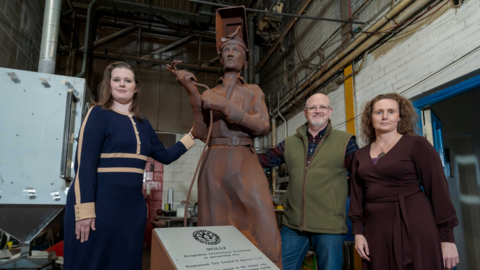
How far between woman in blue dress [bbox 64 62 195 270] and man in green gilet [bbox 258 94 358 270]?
87 centimetres

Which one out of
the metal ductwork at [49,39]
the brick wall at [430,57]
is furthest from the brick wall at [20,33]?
the brick wall at [430,57]

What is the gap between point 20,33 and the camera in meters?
4.87

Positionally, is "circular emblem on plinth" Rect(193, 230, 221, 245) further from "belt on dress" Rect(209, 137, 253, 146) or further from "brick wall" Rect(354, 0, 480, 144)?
"brick wall" Rect(354, 0, 480, 144)

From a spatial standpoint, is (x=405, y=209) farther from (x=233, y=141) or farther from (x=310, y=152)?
(x=233, y=141)

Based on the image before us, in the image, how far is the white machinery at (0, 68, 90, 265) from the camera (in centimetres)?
279

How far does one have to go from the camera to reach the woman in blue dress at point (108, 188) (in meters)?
1.41

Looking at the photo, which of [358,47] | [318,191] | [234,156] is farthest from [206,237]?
[358,47]

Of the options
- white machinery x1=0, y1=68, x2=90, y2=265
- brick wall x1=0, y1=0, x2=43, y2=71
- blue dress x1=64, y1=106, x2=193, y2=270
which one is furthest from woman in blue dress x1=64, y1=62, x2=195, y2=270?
brick wall x1=0, y1=0, x2=43, y2=71

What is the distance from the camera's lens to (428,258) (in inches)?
60.0

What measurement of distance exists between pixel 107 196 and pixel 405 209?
4.56ft

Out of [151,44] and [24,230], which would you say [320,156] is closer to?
[24,230]

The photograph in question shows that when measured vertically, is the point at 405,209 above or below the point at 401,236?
above

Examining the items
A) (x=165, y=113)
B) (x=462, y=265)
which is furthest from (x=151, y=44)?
(x=462, y=265)

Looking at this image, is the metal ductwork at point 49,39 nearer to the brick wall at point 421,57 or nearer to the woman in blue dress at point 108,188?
the woman in blue dress at point 108,188
